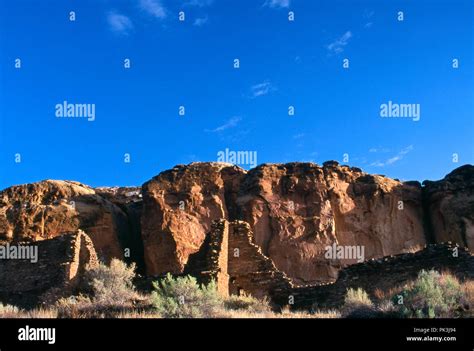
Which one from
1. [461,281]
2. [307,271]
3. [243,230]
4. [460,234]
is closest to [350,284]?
[461,281]

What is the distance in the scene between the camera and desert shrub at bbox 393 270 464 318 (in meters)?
11.1

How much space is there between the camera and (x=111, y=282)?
17188 mm

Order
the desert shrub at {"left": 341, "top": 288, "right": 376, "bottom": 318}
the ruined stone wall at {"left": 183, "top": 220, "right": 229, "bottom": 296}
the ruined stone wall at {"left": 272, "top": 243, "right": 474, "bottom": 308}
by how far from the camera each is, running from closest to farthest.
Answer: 1. the desert shrub at {"left": 341, "top": 288, "right": 376, "bottom": 318}
2. the ruined stone wall at {"left": 272, "top": 243, "right": 474, "bottom": 308}
3. the ruined stone wall at {"left": 183, "top": 220, "right": 229, "bottom": 296}

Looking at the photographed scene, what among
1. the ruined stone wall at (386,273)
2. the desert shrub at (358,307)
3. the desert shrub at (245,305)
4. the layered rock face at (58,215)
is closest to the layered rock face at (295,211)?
the layered rock face at (58,215)

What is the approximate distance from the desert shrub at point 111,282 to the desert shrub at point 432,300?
766 cm

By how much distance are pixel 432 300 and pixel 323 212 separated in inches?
1074

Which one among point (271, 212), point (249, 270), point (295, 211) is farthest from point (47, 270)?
point (295, 211)

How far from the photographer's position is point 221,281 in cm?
1772

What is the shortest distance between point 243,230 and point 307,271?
1738 cm

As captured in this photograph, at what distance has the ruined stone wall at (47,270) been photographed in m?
17.9

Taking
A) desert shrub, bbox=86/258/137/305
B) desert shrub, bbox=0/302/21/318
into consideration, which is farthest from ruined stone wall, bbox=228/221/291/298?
desert shrub, bbox=0/302/21/318

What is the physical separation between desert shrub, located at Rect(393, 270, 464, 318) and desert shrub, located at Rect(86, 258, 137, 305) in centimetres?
766

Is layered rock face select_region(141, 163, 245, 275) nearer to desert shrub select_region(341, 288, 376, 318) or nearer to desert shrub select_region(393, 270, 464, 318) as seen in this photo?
desert shrub select_region(341, 288, 376, 318)
